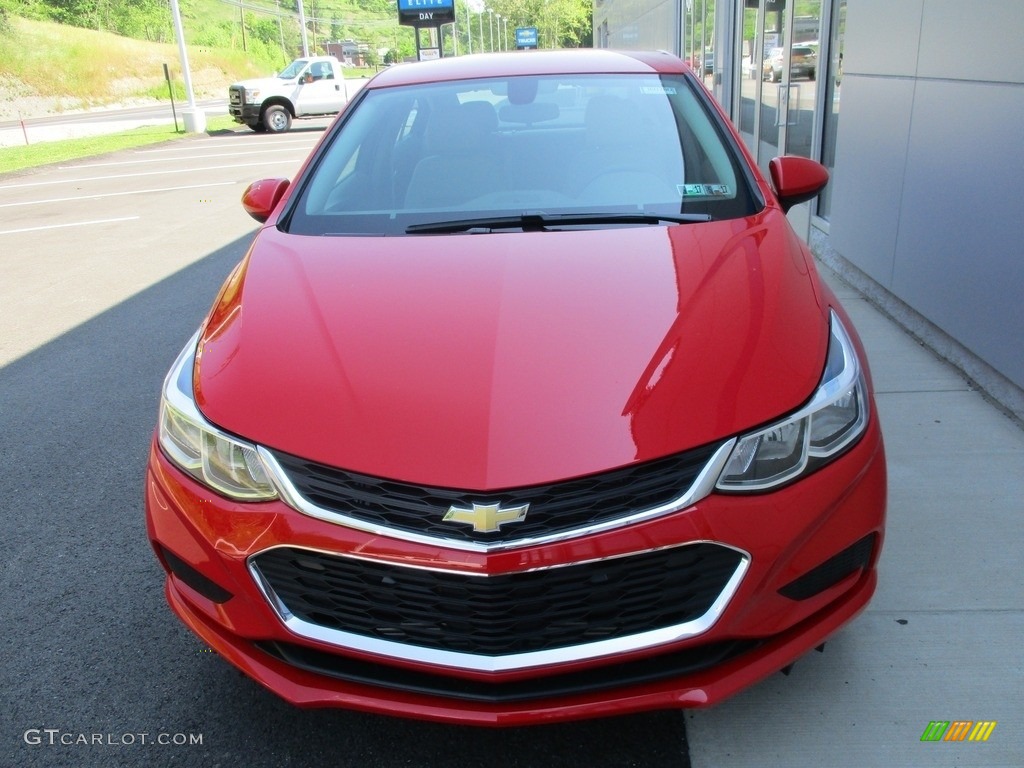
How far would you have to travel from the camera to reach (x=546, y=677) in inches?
76.2

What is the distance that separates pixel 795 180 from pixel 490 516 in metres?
1.98

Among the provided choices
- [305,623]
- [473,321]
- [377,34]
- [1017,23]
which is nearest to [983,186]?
[1017,23]

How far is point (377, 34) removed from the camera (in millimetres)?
133750

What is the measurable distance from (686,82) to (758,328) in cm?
168

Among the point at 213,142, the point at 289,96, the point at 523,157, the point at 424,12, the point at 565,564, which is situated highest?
the point at 424,12

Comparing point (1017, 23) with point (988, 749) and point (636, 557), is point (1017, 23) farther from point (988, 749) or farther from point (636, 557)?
point (636, 557)

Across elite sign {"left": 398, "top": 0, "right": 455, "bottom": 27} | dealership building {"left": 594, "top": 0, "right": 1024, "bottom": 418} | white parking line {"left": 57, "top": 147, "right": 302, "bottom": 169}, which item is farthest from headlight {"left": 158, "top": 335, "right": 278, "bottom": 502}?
elite sign {"left": 398, "top": 0, "right": 455, "bottom": 27}

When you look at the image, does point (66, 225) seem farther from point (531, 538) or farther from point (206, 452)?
point (531, 538)


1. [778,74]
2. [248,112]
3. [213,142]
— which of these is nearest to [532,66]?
[778,74]

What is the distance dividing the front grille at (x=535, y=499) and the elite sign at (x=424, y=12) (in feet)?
96.0

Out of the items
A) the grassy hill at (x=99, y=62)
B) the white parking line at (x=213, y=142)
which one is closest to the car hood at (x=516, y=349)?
the white parking line at (x=213, y=142)

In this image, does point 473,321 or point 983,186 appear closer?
point 473,321

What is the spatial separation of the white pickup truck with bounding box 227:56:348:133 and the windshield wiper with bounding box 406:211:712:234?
76.1 ft

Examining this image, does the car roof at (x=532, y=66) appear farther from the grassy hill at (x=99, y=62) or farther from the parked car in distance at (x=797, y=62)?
the grassy hill at (x=99, y=62)
